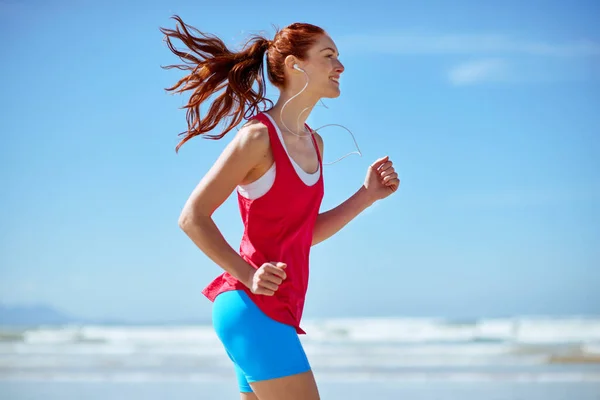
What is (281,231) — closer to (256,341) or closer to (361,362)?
(256,341)

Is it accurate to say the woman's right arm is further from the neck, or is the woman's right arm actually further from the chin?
the chin

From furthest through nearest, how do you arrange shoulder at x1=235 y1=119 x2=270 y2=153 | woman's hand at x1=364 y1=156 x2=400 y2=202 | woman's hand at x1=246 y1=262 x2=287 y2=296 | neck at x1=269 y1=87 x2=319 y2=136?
1. woman's hand at x1=364 y1=156 x2=400 y2=202
2. neck at x1=269 y1=87 x2=319 y2=136
3. shoulder at x1=235 y1=119 x2=270 y2=153
4. woman's hand at x1=246 y1=262 x2=287 y2=296

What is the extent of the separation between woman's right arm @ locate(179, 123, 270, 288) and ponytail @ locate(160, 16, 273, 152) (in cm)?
39

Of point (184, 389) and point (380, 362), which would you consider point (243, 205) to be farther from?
point (380, 362)

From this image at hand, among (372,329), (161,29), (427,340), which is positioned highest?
(372,329)

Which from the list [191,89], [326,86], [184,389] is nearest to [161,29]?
[191,89]

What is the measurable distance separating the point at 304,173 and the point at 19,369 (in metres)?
8.84

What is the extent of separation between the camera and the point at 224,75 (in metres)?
2.47

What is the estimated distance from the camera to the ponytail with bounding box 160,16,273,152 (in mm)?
2455

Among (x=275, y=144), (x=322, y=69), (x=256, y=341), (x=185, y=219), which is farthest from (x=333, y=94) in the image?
(x=256, y=341)

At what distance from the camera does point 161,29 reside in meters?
2.56

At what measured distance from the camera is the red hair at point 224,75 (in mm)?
2436

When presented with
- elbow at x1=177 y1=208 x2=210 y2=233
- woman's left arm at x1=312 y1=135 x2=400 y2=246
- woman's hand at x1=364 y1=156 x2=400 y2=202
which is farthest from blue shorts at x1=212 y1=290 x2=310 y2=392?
woman's hand at x1=364 y1=156 x2=400 y2=202

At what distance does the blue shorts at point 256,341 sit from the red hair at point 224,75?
0.66 meters
